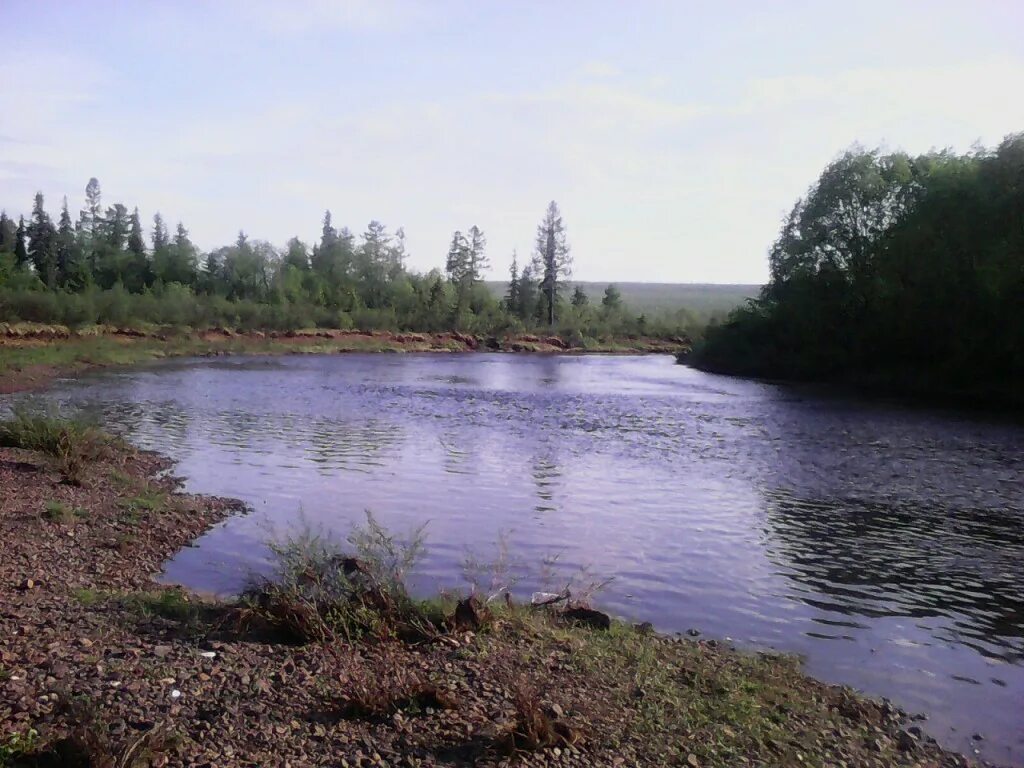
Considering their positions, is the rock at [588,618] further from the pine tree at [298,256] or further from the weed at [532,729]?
the pine tree at [298,256]

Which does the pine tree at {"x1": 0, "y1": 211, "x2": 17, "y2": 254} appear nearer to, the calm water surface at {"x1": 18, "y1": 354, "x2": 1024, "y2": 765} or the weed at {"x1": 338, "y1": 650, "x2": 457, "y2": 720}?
the calm water surface at {"x1": 18, "y1": 354, "x2": 1024, "y2": 765}

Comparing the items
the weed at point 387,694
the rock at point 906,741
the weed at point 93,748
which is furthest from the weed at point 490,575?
the weed at point 93,748

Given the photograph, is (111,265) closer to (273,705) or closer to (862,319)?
(862,319)

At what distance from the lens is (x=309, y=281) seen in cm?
10244

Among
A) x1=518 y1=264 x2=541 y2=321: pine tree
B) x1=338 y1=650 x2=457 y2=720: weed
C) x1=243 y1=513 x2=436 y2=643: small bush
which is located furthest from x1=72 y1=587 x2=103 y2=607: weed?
x1=518 y1=264 x2=541 y2=321: pine tree

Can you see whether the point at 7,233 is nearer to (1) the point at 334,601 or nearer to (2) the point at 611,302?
(2) the point at 611,302

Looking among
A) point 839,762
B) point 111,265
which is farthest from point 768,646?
point 111,265

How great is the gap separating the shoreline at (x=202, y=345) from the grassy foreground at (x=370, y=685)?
30176mm

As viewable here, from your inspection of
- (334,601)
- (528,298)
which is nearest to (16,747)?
(334,601)

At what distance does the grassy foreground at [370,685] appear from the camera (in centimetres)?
517

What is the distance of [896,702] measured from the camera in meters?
7.40

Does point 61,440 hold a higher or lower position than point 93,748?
lower

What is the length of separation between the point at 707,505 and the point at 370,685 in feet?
35.3

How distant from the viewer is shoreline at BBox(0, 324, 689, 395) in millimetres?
45938
